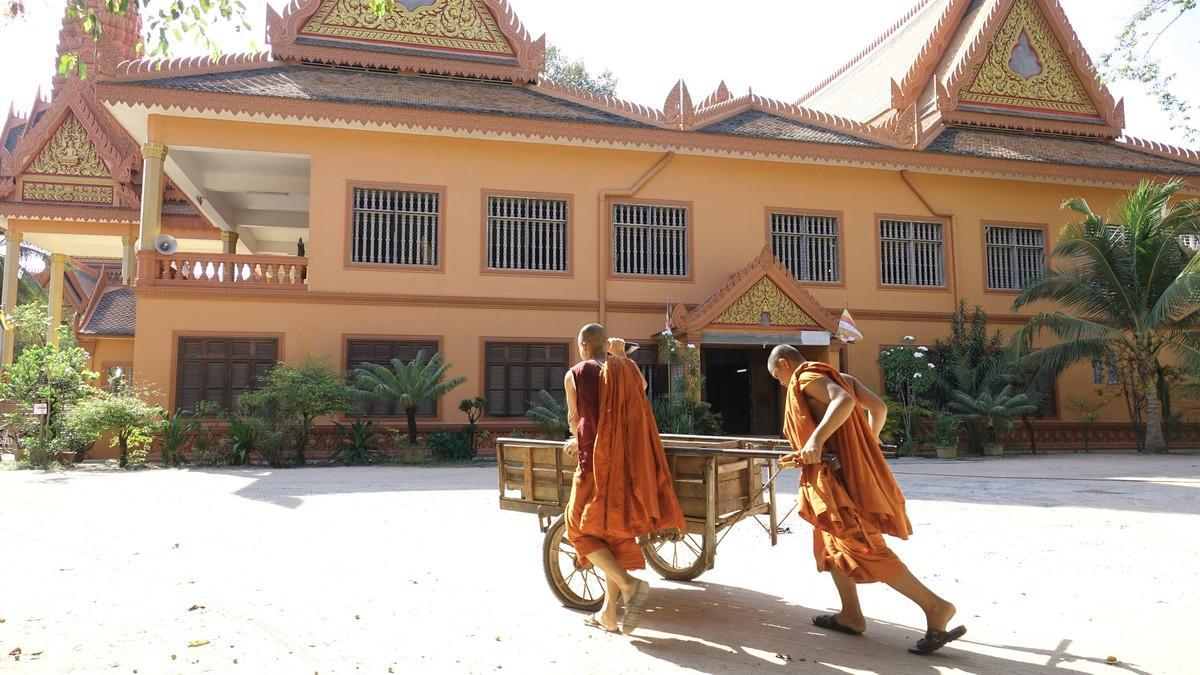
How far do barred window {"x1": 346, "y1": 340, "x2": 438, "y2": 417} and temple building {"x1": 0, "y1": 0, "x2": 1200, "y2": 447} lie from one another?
0.17 feet

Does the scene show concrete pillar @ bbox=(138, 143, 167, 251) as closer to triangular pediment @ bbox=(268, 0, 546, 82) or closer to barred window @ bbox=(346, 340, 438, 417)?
triangular pediment @ bbox=(268, 0, 546, 82)

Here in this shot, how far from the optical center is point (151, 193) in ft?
45.7

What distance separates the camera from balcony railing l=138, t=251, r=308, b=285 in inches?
540

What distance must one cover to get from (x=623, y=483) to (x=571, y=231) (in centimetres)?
1182

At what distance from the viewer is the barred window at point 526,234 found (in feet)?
49.9

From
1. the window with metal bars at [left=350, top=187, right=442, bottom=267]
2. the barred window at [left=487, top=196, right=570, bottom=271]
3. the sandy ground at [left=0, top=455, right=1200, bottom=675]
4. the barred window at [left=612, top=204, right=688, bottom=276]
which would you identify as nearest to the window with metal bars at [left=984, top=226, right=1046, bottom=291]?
the barred window at [left=612, top=204, right=688, bottom=276]

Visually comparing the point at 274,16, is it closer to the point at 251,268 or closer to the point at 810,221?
the point at 251,268

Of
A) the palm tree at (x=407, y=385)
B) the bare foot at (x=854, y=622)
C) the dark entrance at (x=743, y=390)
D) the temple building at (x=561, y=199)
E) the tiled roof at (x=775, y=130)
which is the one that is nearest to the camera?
the bare foot at (x=854, y=622)

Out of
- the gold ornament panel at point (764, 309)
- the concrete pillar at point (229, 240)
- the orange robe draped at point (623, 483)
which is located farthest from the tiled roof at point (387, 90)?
the orange robe draped at point (623, 483)

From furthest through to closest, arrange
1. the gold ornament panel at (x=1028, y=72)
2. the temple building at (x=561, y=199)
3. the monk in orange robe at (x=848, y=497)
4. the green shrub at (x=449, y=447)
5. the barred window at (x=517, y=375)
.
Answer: the gold ornament panel at (x=1028, y=72)
the barred window at (x=517, y=375)
the temple building at (x=561, y=199)
the green shrub at (x=449, y=447)
the monk in orange robe at (x=848, y=497)

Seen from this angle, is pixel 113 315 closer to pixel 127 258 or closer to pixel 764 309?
pixel 127 258

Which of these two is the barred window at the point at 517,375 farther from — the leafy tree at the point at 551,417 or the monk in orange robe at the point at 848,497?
the monk in orange robe at the point at 848,497

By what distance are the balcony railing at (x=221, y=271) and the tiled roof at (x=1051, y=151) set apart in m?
12.3

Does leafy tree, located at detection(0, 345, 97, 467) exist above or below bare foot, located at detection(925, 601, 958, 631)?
above
